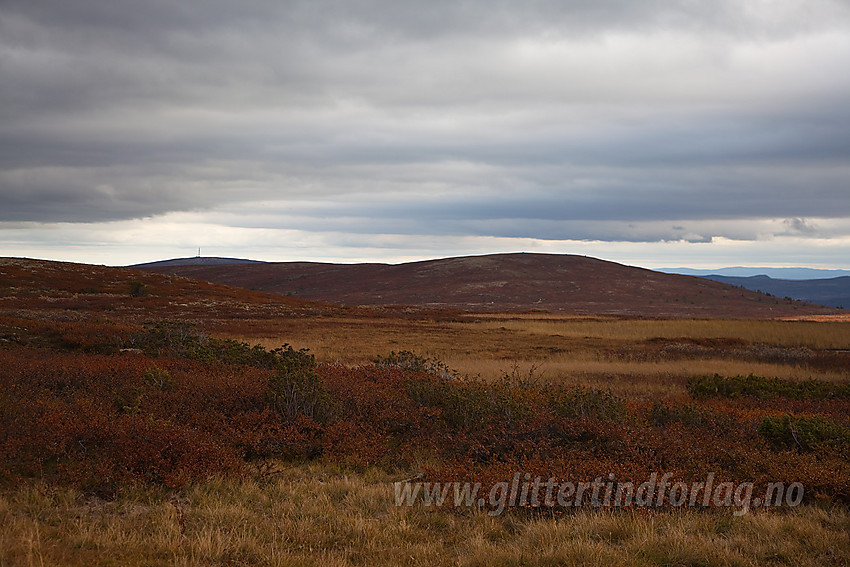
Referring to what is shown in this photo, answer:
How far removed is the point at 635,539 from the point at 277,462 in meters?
4.16

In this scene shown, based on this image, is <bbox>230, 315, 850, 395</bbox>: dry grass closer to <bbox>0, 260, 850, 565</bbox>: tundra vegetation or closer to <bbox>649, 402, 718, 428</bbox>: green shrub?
<bbox>649, 402, 718, 428</bbox>: green shrub

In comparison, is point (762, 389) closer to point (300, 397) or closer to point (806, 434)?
point (806, 434)

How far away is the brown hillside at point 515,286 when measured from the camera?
79.8 meters

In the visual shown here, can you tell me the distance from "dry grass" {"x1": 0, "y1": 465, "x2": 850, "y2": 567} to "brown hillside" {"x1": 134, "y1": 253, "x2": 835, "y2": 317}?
67.3 m

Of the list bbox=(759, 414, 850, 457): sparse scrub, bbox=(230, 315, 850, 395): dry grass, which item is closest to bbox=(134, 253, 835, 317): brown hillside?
bbox=(230, 315, 850, 395): dry grass

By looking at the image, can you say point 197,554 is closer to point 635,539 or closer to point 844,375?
point 635,539

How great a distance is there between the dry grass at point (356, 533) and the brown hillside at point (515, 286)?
6726cm

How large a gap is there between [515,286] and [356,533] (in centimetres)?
9369

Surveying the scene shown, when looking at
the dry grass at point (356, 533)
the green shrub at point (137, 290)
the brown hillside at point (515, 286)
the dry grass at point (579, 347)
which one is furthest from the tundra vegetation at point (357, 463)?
the brown hillside at point (515, 286)

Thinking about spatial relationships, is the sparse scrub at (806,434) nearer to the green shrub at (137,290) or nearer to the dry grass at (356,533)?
the dry grass at (356,533)

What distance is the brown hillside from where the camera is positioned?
262 feet

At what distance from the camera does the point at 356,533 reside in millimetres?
4824

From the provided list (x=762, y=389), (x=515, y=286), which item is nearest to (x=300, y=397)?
(x=762, y=389)

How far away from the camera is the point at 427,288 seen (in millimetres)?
97688
